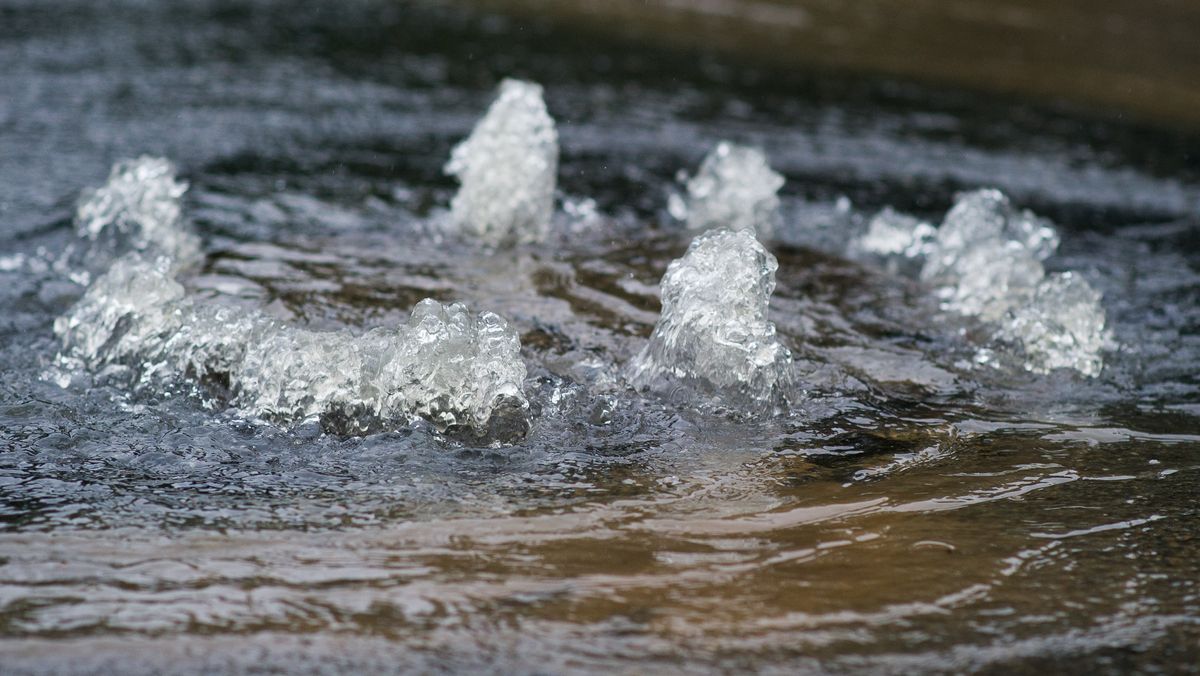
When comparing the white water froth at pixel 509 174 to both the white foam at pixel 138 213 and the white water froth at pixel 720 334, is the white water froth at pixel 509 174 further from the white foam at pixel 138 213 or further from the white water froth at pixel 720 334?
the white water froth at pixel 720 334

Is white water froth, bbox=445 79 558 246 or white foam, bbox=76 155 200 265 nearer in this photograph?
white foam, bbox=76 155 200 265

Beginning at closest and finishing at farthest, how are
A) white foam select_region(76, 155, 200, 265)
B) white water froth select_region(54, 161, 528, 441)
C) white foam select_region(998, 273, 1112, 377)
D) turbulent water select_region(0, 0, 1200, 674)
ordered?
turbulent water select_region(0, 0, 1200, 674), white water froth select_region(54, 161, 528, 441), white foam select_region(998, 273, 1112, 377), white foam select_region(76, 155, 200, 265)

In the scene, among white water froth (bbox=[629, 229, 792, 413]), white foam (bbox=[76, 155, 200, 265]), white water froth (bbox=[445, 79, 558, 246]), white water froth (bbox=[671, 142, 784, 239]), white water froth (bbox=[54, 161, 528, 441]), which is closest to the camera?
white water froth (bbox=[54, 161, 528, 441])

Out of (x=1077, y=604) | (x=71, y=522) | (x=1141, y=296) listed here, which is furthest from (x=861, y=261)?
(x=71, y=522)

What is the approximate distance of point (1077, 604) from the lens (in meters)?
2.66

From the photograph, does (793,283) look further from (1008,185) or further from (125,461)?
(125,461)

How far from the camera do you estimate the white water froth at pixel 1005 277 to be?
14.0ft

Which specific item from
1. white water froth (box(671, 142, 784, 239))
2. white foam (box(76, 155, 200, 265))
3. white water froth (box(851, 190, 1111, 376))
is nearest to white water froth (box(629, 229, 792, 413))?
white water froth (box(851, 190, 1111, 376))

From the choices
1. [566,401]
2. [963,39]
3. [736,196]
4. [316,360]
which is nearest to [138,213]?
[316,360]

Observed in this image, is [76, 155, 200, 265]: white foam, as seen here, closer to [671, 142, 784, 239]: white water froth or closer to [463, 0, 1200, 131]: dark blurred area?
[671, 142, 784, 239]: white water froth

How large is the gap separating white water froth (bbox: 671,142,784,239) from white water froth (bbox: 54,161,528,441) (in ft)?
7.89

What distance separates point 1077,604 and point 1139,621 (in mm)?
127

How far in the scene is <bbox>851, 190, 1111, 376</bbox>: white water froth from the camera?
4.28 metres

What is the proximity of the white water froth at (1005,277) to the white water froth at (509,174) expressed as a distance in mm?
1478
